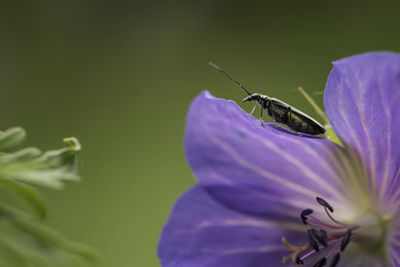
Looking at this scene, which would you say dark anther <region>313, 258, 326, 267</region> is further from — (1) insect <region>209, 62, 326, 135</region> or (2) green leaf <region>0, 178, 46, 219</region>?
(2) green leaf <region>0, 178, 46, 219</region>

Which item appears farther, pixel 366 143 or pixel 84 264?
pixel 366 143

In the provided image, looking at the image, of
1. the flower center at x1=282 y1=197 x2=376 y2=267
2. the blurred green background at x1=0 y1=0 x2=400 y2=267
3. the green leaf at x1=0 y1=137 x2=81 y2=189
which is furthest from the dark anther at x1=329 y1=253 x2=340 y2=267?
the blurred green background at x1=0 y1=0 x2=400 y2=267

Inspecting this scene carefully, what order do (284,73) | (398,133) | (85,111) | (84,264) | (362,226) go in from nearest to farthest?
(84,264), (398,133), (362,226), (284,73), (85,111)

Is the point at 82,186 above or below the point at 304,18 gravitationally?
below

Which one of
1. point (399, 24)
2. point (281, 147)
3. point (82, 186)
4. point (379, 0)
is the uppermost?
point (379, 0)

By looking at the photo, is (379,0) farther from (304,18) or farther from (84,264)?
(84,264)

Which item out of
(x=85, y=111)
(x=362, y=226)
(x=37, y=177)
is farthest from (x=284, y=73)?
(x=37, y=177)

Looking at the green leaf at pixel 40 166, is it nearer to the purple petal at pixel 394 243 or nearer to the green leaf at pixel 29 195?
the green leaf at pixel 29 195

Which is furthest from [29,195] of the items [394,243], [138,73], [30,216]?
[138,73]
